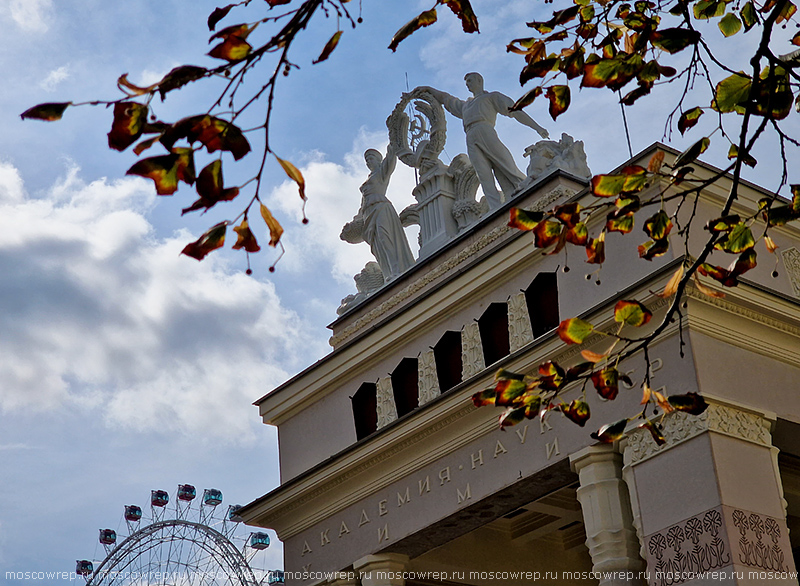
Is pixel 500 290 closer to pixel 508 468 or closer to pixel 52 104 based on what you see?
pixel 508 468

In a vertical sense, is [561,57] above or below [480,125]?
below

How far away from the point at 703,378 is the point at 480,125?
6.73 metres

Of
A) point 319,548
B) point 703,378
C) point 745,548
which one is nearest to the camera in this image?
point 745,548

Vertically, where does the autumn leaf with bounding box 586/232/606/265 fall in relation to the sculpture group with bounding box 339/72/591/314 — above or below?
below

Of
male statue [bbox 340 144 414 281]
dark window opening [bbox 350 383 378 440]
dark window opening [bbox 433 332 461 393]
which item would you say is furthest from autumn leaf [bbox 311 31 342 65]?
male statue [bbox 340 144 414 281]

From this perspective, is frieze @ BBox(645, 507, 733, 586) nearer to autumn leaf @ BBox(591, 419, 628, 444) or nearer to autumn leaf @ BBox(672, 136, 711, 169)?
autumn leaf @ BBox(591, 419, 628, 444)

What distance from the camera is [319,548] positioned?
17.8 metres

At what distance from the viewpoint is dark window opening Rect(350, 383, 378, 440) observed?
17.8 m

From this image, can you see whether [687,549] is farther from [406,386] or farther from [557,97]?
[557,97]

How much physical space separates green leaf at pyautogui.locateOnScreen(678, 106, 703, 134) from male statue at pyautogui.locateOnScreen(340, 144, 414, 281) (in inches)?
517

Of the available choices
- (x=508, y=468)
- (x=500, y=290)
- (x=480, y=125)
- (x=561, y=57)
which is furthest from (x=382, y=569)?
(x=561, y=57)

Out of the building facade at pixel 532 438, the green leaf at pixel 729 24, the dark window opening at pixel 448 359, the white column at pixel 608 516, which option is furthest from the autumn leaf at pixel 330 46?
the dark window opening at pixel 448 359

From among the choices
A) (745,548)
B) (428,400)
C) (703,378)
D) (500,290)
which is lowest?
(745,548)

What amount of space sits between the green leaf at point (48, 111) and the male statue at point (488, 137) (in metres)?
13.7
